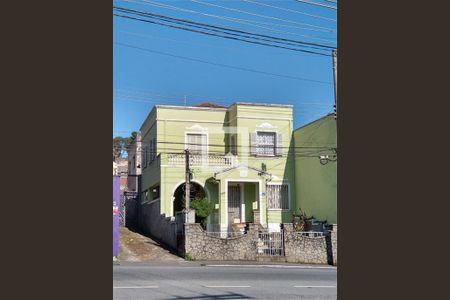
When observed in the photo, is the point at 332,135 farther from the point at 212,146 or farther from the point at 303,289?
the point at 303,289

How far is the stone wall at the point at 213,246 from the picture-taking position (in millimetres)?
10617

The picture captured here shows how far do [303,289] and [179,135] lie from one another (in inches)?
207

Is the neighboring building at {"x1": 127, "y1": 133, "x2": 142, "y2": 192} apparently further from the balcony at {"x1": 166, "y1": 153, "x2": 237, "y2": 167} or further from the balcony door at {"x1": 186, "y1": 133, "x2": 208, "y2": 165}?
the balcony at {"x1": 166, "y1": 153, "x2": 237, "y2": 167}

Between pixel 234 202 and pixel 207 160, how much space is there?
45.2 inches

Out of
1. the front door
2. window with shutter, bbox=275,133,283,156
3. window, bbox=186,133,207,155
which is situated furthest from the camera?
the front door

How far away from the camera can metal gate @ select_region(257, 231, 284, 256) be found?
1095cm

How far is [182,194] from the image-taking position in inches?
480

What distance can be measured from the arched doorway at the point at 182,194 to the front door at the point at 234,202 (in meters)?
0.54

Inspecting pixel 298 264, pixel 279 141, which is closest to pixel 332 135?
pixel 279 141

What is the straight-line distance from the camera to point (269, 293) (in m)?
6.18

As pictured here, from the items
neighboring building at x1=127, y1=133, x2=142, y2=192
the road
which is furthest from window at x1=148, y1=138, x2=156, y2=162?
the road

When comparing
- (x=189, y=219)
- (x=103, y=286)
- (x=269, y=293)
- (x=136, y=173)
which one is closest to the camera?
(x=103, y=286)

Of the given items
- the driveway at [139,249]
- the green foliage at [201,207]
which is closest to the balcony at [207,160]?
the green foliage at [201,207]

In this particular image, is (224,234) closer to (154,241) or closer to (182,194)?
(182,194)
